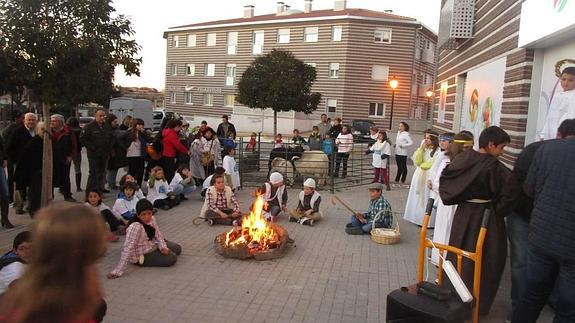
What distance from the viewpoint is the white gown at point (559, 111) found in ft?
17.5

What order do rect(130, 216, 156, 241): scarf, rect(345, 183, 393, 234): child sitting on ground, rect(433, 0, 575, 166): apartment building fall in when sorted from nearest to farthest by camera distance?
rect(130, 216, 156, 241): scarf, rect(433, 0, 575, 166): apartment building, rect(345, 183, 393, 234): child sitting on ground

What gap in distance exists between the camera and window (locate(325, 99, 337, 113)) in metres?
42.1

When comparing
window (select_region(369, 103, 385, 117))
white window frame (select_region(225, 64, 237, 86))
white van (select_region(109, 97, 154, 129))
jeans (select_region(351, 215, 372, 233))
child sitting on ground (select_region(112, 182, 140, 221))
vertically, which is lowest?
jeans (select_region(351, 215, 372, 233))

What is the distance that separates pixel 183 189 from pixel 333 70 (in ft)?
109

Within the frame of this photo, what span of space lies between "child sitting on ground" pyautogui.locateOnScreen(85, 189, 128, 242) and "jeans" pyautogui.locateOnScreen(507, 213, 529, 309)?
548 centimetres

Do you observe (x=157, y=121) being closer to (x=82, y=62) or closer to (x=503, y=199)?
(x=82, y=62)

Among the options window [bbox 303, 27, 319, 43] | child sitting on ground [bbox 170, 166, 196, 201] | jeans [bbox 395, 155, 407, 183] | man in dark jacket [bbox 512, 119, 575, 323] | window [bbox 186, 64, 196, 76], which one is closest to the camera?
man in dark jacket [bbox 512, 119, 575, 323]

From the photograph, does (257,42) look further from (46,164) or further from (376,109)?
(46,164)

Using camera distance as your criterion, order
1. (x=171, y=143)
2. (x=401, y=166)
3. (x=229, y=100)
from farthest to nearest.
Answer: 1. (x=229, y=100)
2. (x=401, y=166)
3. (x=171, y=143)

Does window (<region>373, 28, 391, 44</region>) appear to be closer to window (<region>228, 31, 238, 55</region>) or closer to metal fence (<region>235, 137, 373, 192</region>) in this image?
window (<region>228, 31, 238, 55</region>)

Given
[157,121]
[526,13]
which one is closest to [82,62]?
[526,13]

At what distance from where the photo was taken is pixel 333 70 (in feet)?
138

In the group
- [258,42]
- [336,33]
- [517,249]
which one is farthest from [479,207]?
→ [258,42]

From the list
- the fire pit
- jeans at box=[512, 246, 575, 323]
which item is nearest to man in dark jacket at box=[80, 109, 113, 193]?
the fire pit
